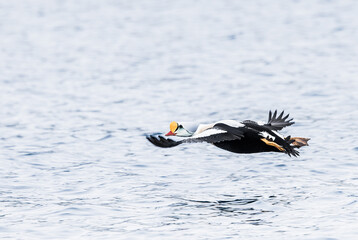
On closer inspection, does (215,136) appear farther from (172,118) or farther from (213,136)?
(172,118)

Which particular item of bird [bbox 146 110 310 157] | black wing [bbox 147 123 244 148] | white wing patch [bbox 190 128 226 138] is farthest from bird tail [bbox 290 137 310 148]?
white wing patch [bbox 190 128 226 138]

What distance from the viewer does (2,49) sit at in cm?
2981

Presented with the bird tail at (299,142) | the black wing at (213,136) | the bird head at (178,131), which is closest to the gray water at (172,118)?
the bird tail at (299,142)

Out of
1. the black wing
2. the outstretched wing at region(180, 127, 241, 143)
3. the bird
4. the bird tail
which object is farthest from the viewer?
the bird tail

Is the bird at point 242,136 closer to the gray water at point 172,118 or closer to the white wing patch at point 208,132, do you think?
the white wing patch at point 208,132

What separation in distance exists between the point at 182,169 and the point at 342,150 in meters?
3.00

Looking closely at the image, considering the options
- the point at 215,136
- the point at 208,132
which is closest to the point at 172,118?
the point at 208,132

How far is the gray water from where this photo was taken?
1144 cm

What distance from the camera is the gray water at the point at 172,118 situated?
11.4 metres

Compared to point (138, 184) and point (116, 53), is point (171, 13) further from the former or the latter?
point (138, 184)

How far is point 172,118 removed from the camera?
1881 cm

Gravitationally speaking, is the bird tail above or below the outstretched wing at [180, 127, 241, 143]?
below

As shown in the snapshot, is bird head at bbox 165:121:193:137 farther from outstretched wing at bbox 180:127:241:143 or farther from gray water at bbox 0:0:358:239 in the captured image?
outstretched wing at bbox 180:127:241:143

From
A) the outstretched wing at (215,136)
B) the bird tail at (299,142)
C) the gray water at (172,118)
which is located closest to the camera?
the gray water at (172,118)
